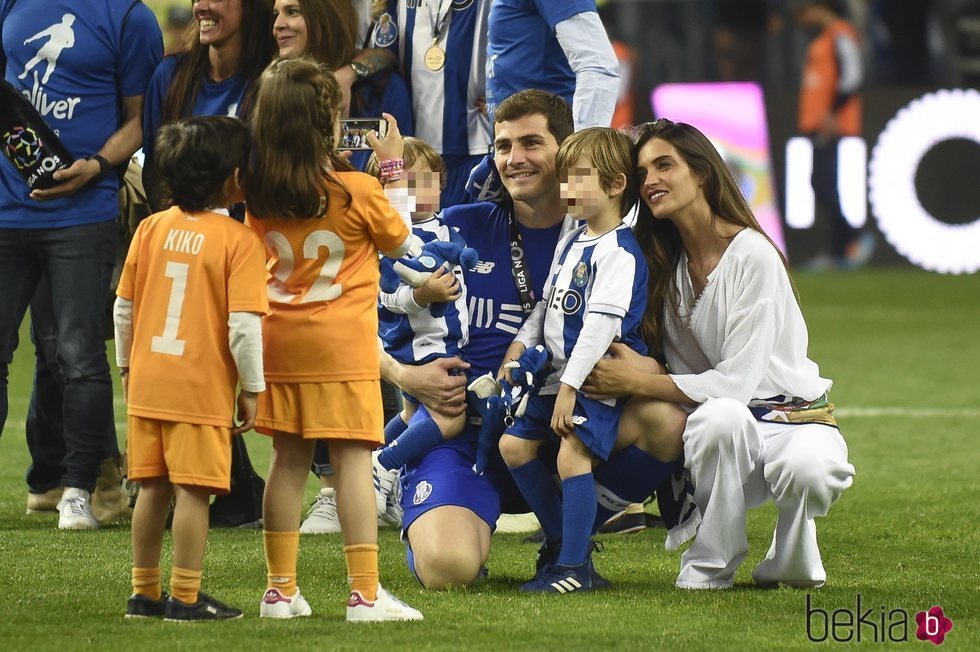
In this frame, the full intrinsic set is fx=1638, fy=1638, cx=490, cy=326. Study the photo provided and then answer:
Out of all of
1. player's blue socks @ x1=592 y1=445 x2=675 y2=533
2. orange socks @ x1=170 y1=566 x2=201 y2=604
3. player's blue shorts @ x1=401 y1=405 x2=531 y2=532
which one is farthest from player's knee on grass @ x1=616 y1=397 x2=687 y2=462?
orange socks @ x1=170 y1=566 x2=201 y2=604

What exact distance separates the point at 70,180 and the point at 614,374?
209cm

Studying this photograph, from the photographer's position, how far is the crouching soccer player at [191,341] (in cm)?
383

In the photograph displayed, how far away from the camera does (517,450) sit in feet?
14.8

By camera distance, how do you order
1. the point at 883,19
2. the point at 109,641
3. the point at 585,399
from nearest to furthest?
the point at 109,641 → the point at 585,399 → the point at 883,19

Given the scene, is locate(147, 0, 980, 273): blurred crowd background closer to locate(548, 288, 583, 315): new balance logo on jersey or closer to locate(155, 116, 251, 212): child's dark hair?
locate(548, 288, 583, 315): new balance logo on jersey

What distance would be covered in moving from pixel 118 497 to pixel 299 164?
7.46 feet

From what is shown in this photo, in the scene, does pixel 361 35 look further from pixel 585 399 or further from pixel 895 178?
pixel 895 178

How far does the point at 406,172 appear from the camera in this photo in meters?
4.66

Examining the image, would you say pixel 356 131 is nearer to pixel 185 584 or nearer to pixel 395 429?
pixel 395 429

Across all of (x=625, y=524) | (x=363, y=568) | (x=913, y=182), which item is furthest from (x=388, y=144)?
(x=913, y=182)

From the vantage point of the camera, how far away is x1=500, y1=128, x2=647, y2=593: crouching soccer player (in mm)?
4371

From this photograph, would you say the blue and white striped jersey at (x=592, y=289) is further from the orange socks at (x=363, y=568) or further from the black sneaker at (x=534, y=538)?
the black sneaker at (x=534, y=538)

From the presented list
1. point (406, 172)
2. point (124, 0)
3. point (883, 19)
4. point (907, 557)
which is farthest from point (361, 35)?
point (883, 19)

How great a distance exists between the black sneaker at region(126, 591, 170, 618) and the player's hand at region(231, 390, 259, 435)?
479mm
